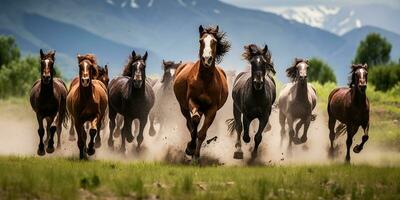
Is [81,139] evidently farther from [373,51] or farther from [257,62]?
[373,51]

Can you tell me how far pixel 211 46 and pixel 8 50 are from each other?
133 metres

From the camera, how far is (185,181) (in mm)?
17016

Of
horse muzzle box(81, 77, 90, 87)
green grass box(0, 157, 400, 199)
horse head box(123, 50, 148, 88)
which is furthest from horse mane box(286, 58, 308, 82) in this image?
horse muzzle box(81, 77, 90, 87)

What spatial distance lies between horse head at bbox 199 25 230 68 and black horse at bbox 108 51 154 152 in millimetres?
4874

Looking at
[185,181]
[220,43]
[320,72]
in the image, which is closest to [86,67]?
[220,43]

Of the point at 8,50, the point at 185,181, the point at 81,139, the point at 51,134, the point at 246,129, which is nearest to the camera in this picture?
the point at 185,181

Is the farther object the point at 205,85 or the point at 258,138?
the point at 258,138

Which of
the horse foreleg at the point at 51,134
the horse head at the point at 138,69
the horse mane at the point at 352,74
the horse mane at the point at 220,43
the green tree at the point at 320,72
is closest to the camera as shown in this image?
the horse mane at the point at 220,43

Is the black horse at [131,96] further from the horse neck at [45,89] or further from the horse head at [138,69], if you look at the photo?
the horse neck at [45,89]

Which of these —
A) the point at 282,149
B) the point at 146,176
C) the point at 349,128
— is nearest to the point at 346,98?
the point at 349,128

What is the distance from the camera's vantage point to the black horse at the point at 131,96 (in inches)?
1061

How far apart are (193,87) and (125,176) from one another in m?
4.31

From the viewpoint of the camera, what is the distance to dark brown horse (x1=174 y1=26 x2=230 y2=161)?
2103 cm

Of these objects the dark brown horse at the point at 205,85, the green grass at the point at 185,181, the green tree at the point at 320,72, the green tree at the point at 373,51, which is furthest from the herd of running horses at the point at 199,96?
the green tree at the point at 373,51
